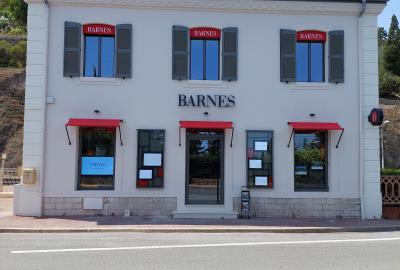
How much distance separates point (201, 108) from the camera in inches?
622

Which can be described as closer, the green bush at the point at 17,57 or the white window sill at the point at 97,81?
the white window sill at the point at 97,81

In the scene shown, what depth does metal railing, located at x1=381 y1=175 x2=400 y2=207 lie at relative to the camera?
16031 millimetres

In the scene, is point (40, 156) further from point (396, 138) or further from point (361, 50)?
point (396, 138)

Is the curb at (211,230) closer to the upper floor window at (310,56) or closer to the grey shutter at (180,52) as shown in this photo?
the upper floor window at (310,56)

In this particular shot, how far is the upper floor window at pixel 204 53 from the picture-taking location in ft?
52.3

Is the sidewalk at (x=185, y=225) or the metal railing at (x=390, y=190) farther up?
the metal railing at (x=390, y=190)

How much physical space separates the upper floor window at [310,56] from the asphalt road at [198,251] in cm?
561

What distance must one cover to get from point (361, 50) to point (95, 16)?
8.62 meters

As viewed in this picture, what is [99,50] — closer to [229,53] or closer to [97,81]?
[97,81]

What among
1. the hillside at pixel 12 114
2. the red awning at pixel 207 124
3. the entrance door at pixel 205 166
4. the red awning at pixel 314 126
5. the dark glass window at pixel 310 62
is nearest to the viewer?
the red awning at pixel 207 124

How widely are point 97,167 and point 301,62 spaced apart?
24.1 ft

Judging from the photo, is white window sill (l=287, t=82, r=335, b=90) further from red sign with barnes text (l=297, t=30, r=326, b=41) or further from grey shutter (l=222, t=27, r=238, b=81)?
grey shutter (l=222, t=27, r=238, b=81)

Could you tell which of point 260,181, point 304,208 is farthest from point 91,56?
point 304,208

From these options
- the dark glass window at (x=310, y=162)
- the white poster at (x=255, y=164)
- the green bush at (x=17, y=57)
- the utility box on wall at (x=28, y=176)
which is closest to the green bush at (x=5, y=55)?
the green bush at (x=17, y=57)
